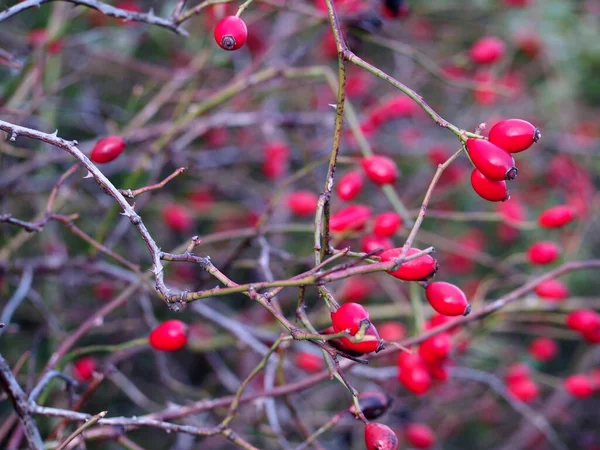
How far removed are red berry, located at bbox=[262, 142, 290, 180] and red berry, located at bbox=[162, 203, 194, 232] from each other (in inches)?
19.1

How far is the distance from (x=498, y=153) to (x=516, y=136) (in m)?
0.07

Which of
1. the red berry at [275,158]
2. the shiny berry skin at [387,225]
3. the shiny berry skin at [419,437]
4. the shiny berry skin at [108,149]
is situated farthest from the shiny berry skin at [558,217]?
the red berry at [275,158]

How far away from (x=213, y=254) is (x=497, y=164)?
6.54 ft

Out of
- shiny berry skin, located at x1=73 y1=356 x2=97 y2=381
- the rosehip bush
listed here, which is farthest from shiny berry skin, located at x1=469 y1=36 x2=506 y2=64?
shiny berry skin, located at x1=73 y1=356 x2=97 y2=381

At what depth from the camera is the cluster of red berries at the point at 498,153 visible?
106 centimetres

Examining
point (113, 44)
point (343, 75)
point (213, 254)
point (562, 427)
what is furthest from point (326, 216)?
point (562, 427)

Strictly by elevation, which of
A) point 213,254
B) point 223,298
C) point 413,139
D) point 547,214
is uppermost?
point 547,214

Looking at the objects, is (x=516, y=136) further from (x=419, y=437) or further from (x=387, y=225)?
(x=419, y=437)

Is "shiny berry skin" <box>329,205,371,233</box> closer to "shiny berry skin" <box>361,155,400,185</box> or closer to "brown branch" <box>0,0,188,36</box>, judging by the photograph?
"shiny berry skin" <box>361,155,400,185</box>

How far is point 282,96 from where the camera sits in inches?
148

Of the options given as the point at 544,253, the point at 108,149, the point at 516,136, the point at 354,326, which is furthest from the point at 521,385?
the point at 108,149

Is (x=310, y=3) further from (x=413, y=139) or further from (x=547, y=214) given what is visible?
(x=547, y=214)

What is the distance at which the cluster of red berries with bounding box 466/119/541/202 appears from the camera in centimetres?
106

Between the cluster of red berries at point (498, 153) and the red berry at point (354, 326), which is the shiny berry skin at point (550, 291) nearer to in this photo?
the cluster of red berries at point (498, 153)
